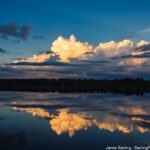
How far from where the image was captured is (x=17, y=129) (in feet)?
57.7

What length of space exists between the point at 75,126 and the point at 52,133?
3.15 meters

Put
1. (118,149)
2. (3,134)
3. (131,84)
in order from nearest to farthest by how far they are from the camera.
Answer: (118,149) → (3,134) → (131,84)

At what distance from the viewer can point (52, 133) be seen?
16453mm

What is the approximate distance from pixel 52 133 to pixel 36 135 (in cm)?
134

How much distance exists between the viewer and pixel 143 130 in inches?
693

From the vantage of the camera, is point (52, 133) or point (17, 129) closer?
point (52, 133)

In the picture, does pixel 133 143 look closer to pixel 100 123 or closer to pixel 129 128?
pixel 129 128

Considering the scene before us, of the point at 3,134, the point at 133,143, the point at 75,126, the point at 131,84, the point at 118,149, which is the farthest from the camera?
the point at 131,84

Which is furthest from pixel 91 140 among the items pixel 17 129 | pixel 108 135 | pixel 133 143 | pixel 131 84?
pixel 131 84

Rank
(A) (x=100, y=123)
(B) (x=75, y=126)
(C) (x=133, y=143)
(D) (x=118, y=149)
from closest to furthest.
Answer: (D) (x=118, y=149)
(C) (x=133, y=143)
(B) (x=75, y=126)
(A) (x=100, y=123)

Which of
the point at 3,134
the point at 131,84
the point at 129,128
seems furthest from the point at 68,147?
the point at 131,84

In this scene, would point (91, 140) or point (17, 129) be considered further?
point (17, 129)

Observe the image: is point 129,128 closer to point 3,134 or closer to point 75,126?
point 75,126

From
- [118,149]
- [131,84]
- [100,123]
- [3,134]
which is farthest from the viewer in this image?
[131,84]
